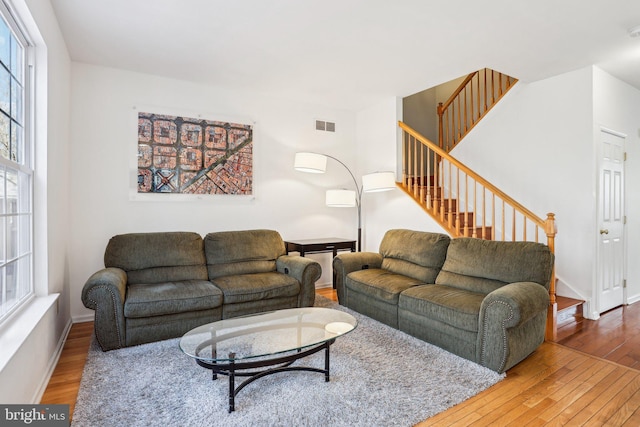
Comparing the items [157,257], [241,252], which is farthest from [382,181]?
[157,257]

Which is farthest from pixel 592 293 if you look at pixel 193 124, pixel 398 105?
pixel 193 124

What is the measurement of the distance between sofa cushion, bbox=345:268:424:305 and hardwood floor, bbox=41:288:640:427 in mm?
1060

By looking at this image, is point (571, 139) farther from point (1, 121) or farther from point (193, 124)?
point (1, 121)

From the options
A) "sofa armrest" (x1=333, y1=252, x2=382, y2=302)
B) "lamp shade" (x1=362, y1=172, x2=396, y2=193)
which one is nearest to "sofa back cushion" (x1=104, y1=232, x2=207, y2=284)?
"sofa armrest" (x1=333, y1=252, x2=382, y2=302)

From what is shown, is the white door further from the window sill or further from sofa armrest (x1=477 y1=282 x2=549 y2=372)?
the window sill

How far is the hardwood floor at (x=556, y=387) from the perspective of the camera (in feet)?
6.46

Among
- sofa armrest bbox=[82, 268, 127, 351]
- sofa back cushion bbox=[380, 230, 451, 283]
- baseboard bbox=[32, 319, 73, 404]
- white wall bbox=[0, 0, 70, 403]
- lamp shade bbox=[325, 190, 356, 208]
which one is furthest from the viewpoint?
lamp shade bbox=[325, 190, 356, 208]

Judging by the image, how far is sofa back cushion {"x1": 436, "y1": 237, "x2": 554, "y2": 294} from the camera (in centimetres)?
282

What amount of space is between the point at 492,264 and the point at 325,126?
9.85ft

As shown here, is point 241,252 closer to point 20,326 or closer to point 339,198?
point 339,198

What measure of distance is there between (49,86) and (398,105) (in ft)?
12.3

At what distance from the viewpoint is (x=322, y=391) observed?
7.21 ft

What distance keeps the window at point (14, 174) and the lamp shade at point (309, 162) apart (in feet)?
8.68

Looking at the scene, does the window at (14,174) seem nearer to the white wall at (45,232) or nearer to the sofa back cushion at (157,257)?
the white wall at (45,232)
